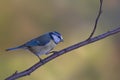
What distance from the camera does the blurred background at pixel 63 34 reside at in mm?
2563

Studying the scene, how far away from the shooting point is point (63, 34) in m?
2.66

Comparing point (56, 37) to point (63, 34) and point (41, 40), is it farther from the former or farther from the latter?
point (63, 34)

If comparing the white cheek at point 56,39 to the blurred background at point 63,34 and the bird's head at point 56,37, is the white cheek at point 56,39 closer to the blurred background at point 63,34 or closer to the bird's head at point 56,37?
the bird's head at point 56,37

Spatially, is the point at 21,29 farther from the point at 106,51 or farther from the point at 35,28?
the point at 106,51

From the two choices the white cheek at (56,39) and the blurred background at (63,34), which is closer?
the white cheek at (56,39)

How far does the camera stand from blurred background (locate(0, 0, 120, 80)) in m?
2.56

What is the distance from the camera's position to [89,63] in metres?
2.64

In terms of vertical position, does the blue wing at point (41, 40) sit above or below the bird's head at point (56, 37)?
above

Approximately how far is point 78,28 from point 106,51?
0.81ft

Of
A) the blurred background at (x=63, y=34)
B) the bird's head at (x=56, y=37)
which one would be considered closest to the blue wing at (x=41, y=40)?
the bird's head at (x=56, y=37)

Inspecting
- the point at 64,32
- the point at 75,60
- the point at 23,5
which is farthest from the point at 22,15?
the point at 75,60

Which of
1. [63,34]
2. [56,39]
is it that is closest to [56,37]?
[56,39]

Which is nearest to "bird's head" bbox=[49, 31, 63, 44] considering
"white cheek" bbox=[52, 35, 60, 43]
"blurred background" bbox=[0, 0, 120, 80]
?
"white cheek" bbox=[52, 35, 60, 43]

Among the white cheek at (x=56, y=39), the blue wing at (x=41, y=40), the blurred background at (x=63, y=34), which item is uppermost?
the blurred background at (x=63, y=34)
